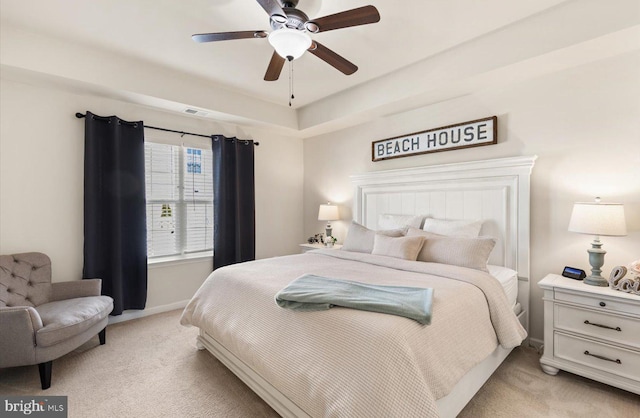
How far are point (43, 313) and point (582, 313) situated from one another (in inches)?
160

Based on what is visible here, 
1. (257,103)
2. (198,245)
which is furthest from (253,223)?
(257,103)

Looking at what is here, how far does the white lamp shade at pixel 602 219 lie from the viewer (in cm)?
204

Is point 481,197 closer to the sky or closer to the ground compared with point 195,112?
closer to the ground

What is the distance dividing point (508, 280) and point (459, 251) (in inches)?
17.9

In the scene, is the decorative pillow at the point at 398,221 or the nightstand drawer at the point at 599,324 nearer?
the nightstand drawer at the point at 599,324

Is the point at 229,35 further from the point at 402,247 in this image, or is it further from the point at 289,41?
the point at 402,247

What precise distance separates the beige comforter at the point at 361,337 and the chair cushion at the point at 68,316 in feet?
2.63

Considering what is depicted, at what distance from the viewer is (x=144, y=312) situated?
3479mm

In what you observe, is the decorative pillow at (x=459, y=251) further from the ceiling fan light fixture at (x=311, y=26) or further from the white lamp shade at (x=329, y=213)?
the ceiling fan light fixture at (x=311, y=26)

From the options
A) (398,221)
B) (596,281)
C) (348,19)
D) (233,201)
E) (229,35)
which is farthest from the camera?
(233,201)

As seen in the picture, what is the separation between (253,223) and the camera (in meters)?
4.29

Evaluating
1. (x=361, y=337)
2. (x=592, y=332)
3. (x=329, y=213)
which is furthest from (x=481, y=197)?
(x=361, y=337)

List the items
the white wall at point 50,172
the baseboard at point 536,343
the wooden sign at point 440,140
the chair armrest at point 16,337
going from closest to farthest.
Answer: the chair armrest at point 16,337
the baseboard at point 536,343
the white wall at point 50,172
the wooden sign at point 440,140

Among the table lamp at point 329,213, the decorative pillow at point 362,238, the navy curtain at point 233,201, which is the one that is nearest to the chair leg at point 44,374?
the navy curtain at point 233,201
